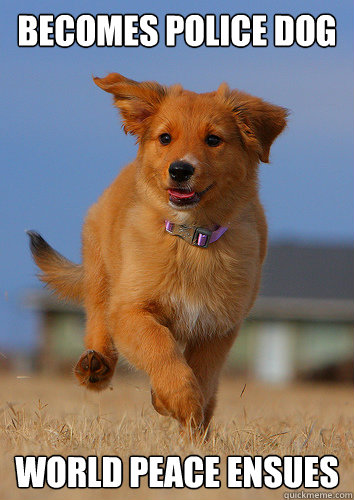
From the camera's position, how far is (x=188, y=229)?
15.8 feet

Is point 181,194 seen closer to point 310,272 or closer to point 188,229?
point 188,229

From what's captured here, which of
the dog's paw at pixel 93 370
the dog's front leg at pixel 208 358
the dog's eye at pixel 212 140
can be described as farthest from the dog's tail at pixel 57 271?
the dog's eye at pixel 212 140

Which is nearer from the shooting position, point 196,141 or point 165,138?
point 196,141

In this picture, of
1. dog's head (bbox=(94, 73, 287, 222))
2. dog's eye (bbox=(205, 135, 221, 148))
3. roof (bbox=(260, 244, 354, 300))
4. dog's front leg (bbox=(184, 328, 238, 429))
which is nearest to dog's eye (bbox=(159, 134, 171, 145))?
dog's head (bbox=(94, 73, 287, 222))

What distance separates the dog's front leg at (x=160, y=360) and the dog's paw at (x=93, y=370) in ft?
1.04

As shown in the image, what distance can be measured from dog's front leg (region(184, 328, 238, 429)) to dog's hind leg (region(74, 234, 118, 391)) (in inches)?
20.5

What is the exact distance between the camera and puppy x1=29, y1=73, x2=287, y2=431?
179 inches

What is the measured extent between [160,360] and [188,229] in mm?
889

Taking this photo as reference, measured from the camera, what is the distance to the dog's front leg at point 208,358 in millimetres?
4840

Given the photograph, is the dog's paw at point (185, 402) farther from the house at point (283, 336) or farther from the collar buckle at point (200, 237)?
the house at point (283, 336)

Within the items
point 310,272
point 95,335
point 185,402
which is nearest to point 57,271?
point 95,335

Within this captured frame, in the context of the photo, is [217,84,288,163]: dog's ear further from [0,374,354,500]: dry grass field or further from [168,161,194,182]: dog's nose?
[0,374,354,500]: dry grass field

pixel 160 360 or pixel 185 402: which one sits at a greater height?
pixel 160 360

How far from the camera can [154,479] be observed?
335 cm
